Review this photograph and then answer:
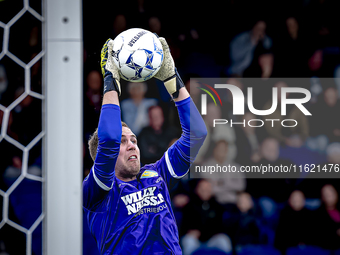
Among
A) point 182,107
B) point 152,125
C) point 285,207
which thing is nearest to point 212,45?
point 182,107

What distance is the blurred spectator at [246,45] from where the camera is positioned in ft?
6.41

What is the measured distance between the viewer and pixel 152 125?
6.30ft

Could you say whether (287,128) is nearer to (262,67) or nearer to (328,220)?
(262,67)

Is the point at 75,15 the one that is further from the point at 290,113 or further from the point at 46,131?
the point at 290,113

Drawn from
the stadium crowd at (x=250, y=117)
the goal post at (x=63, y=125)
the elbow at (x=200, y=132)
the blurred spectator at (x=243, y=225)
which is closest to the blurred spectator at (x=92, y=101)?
the stadium crowd at (x=250, y=117)

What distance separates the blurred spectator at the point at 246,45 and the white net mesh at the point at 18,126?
1.09 metres

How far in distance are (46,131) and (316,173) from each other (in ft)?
5.20

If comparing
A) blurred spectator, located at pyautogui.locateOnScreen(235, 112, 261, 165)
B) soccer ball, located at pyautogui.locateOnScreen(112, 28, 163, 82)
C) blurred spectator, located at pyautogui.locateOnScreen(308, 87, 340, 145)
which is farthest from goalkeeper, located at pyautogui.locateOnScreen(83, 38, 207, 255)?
blurred spectator, located at pyautogui.locateOnScreen(308, 87, 340, 145)

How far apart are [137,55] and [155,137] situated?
0.56m

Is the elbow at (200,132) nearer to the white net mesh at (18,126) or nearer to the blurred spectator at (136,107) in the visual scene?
the blurred spectator at (136,107)

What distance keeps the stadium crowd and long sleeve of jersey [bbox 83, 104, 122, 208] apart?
25 centimetres

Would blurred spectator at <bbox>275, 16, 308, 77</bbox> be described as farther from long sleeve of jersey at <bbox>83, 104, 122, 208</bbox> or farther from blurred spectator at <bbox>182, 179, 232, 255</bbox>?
long sleeve of jersey at <bbox>83, 104, 122, 208</bbox>

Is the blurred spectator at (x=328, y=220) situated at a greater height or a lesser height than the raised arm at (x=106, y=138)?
lesser

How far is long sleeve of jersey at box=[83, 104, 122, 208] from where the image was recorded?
1623mm
